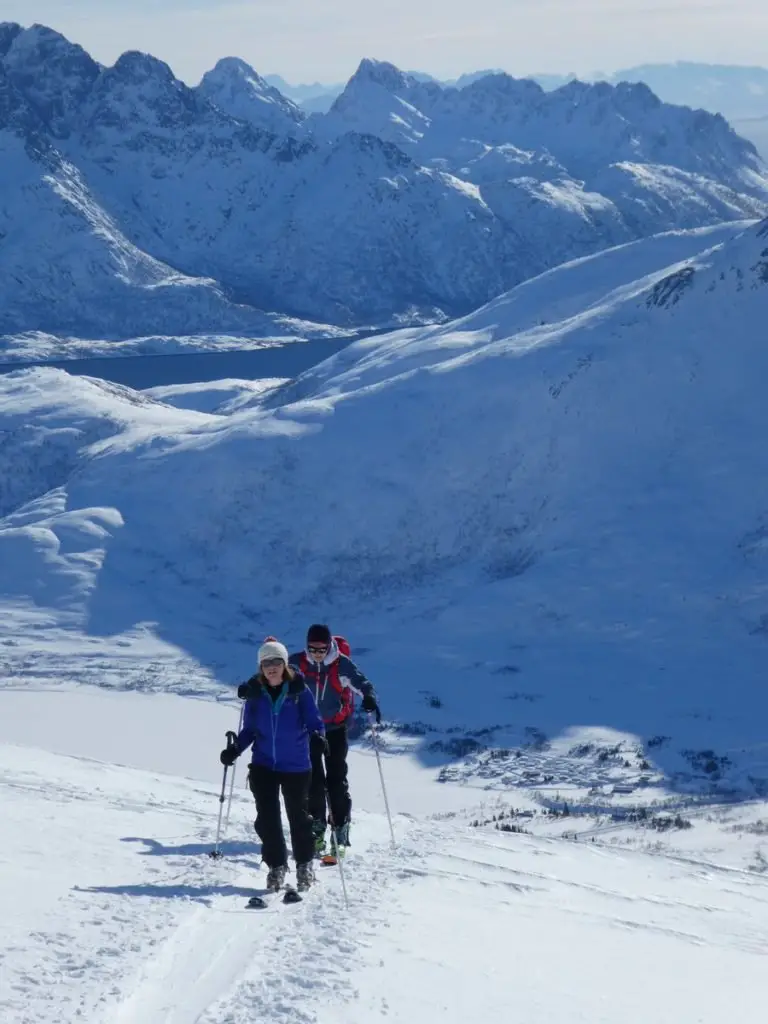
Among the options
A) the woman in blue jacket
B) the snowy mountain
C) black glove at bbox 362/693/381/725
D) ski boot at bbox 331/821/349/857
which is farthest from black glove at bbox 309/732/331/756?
ski boot at bbox 331/821/349/857

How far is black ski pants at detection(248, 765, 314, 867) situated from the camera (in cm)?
1146

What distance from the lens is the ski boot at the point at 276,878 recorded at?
11.6m

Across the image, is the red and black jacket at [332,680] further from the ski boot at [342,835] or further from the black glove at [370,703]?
the ski boot at [342,835]

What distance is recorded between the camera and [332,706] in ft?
43.1

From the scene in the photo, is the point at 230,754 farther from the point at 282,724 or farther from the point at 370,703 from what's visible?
the point at 370,703

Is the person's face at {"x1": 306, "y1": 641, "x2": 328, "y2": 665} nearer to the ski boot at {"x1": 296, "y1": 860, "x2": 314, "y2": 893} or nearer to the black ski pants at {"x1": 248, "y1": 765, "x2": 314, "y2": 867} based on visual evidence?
the black ski pants at {"x1": 248, "y1": 765, "x2": 314, "y2": 867}

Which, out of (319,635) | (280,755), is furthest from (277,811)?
(319,635)

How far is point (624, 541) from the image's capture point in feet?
195

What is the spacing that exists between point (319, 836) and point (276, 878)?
1363 mm

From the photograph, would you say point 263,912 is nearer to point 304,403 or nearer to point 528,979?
point 528,979

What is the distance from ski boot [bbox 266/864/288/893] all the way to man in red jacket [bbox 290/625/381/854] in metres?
0.94

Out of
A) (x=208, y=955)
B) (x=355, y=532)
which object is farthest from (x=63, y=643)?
(x=208, y=955)

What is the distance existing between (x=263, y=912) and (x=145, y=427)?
310 ft

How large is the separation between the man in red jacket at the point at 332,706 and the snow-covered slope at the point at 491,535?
33.0 m
